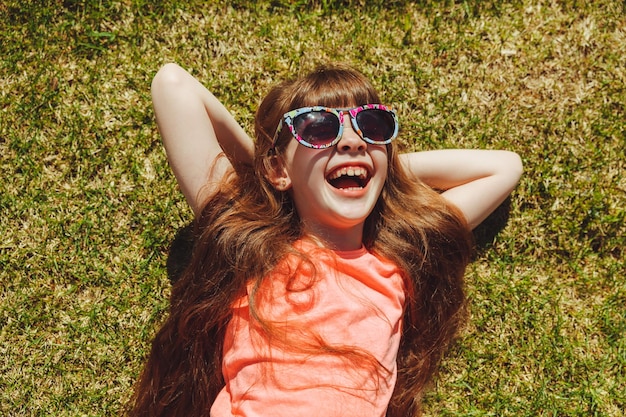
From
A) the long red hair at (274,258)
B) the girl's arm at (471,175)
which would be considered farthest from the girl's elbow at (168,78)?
the girl's arm at (471,175)

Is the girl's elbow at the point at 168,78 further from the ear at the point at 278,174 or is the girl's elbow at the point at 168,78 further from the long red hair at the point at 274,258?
the ear at the point at 278,174

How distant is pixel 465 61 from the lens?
3656mm

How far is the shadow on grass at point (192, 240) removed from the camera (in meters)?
3.45

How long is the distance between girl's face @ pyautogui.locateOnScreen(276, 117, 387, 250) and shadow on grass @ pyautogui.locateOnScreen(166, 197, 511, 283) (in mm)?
950

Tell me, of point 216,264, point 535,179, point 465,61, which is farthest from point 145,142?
point 535,179

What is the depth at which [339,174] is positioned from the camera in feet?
8.84

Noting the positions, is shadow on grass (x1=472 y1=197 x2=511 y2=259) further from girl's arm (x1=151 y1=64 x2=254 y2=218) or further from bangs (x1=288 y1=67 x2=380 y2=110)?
girl's arm (x1=151 y1=64 x2=254 y2=218)

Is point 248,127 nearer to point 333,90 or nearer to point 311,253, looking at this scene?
point 333,90

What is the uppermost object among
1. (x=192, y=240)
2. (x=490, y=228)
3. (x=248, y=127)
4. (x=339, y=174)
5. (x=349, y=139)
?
(x=349, y=139)

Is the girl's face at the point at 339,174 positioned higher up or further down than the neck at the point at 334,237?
higher up

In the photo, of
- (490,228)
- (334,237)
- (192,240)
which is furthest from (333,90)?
(490,228)

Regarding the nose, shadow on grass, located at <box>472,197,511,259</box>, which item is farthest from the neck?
shadow on grass, located at <box>472,197,511,259</box>

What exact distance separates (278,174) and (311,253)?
0.42 metres

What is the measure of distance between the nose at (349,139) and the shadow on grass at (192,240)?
121 centimetres
